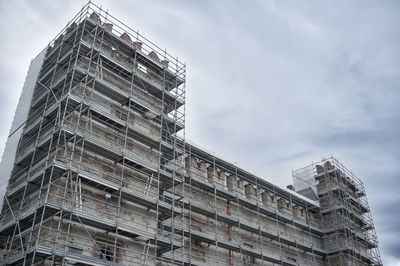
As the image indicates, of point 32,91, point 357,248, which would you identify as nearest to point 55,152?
point 32,91

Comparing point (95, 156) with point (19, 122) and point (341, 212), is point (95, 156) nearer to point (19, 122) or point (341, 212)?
point (19, 122)

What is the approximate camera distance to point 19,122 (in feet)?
87.0

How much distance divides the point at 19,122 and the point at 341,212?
2694 cm

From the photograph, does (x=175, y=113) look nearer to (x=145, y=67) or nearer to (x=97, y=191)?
(x=145, y=67)

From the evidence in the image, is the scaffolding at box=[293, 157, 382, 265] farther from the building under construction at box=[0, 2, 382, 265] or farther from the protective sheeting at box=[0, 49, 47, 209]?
the protective sheeting at box=[0, 49, 47, 209]

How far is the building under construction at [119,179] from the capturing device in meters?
20.4

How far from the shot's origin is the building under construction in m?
20.4

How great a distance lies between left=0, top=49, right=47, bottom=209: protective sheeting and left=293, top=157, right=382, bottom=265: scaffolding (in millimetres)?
25318

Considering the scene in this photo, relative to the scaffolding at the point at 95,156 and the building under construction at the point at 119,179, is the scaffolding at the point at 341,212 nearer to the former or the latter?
the building under construction at the point at 119,179

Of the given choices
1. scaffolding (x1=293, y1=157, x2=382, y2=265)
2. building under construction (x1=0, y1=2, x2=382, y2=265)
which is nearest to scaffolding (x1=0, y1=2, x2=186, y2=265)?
building under construction (x1=0, y1=2, x2=382, y2=265)

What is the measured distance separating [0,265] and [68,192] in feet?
13.7

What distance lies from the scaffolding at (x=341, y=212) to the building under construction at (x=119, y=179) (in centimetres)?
113

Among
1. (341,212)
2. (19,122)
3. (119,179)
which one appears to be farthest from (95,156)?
(341,212)

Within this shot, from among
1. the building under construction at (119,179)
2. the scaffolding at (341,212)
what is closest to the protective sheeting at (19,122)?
the building under construction at (119,179)
